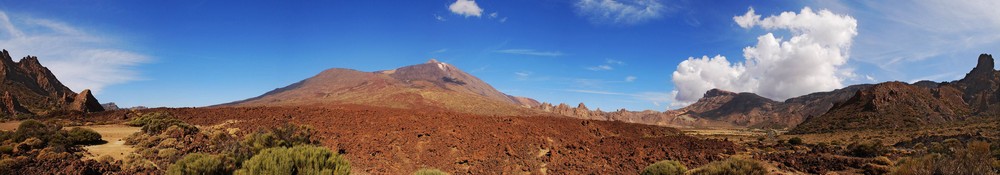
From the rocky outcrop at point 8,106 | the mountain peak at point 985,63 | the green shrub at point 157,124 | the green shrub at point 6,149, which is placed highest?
the mountain peak at point 985,63

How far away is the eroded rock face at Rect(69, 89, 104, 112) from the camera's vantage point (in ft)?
129

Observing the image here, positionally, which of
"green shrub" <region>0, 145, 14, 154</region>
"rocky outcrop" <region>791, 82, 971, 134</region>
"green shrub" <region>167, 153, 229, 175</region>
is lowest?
"green shrub" <region>167, 153, 229, 175</region>

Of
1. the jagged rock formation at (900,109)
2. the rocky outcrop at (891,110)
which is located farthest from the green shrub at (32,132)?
the jagged rock formation at (900,109)

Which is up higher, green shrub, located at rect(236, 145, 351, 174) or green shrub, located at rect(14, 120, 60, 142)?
green shrub, located at rect(14, 120, 60, 142)

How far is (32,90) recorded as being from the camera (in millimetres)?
69875

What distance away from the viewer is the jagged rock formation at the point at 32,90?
42.9 m

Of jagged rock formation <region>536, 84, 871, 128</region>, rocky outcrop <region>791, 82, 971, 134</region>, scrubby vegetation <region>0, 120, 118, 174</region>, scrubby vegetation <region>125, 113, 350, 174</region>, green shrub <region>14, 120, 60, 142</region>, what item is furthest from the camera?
jagged rock formation <region>536, 84, 871, 128</region>

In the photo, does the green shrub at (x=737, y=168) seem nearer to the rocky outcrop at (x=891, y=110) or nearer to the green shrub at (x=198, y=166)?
the green shrub at (x=198, y=166)

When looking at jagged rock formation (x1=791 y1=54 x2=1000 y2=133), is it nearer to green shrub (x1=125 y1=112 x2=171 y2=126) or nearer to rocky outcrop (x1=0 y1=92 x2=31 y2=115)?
green shrub (x1=125 y1=112 x2=171 y2=126)

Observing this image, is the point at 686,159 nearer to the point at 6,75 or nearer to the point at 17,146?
the point at 17,146

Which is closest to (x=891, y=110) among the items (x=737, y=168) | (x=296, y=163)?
(x=737, y=168)

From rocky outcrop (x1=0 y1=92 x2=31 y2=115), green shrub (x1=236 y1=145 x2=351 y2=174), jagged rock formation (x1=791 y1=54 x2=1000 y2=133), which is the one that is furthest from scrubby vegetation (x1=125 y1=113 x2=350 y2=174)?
jagged rock formation (x1=791 y1=54 x2=1000 y2=133)

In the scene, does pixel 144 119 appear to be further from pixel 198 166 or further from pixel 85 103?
pixel 85 103

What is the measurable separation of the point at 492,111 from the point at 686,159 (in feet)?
223
